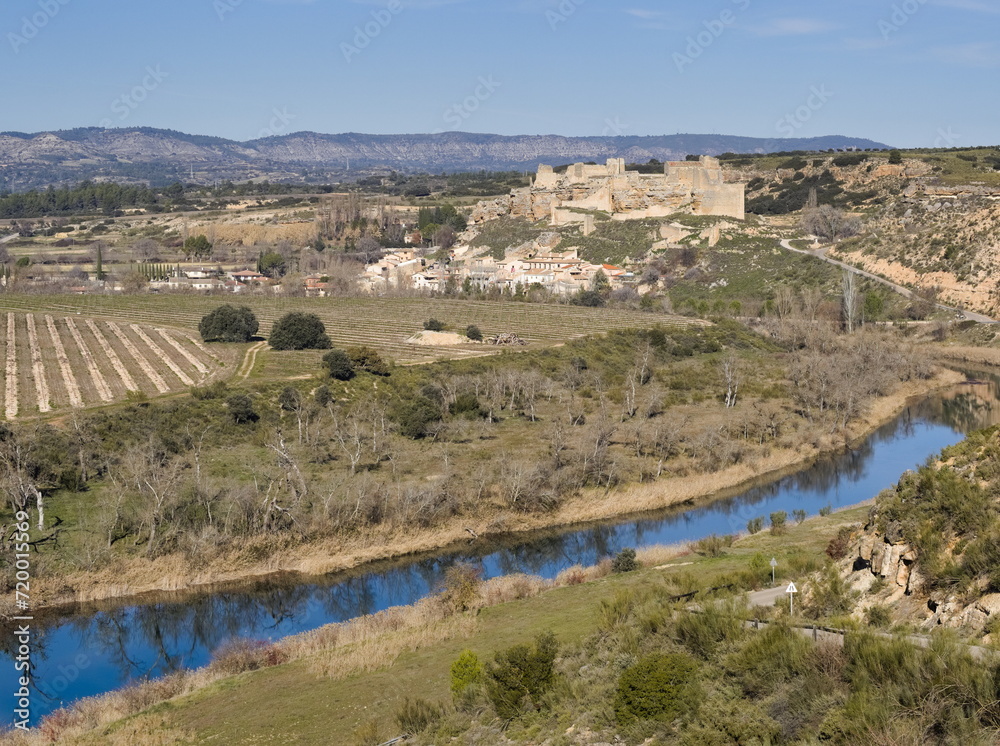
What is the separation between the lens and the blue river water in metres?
21.3

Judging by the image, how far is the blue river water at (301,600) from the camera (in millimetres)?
21312

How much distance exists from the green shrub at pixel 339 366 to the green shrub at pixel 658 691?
2895cm

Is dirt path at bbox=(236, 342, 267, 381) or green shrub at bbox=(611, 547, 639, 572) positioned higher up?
dirt path at bbox=(236, 342, 267, 381)

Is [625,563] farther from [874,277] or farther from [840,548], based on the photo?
[874,277]

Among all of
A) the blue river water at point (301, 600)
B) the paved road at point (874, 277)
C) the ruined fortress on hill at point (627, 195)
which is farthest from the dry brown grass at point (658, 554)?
the ruined fortress on hill at point (627, 195)

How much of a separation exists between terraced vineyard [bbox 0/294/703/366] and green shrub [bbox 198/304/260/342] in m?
2.06

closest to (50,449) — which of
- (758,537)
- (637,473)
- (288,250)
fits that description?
(637,473)

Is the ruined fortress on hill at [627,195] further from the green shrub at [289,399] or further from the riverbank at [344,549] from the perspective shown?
the riverbank at [344,549]

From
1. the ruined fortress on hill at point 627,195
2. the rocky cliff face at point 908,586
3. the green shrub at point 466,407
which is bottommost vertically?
the green shrub at point 466,407

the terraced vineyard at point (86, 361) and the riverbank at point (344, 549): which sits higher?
the terraced vineyard at point (86, 361)

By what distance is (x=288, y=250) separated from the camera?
101312 mm

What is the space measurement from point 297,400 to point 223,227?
84170mm

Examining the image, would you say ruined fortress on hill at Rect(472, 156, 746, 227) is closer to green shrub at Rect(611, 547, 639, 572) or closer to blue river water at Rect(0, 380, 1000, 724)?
blue river water at Rect(0, 380, 1000, 724)

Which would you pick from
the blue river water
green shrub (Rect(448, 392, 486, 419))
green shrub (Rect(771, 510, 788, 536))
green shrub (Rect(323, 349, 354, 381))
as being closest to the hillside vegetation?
the blue river water
